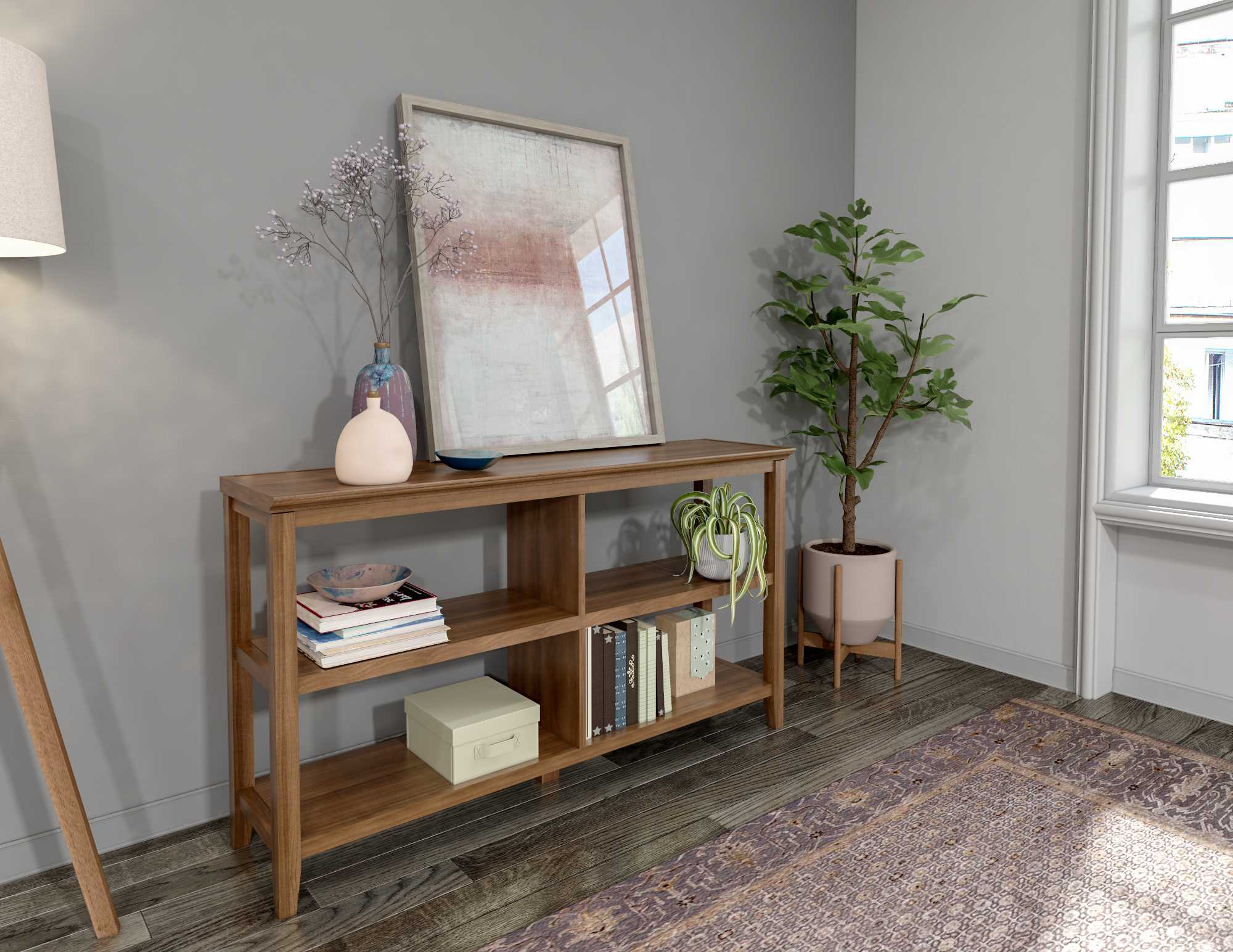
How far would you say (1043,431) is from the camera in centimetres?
289

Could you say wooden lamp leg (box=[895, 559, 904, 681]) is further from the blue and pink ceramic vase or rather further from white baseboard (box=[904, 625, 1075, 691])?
the blue and pink ceramic vase

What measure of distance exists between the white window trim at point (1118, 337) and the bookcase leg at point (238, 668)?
2.43 m

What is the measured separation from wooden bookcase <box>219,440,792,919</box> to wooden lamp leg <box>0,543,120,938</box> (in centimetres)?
31

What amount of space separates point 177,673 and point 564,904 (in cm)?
102

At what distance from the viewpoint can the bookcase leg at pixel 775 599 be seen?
99.9 inches

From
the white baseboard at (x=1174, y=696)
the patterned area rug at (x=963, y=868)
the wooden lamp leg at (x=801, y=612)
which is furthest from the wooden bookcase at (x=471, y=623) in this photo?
the white baseboard at (x=1174, y=696)

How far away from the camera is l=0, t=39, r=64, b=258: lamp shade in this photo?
142 centimetres

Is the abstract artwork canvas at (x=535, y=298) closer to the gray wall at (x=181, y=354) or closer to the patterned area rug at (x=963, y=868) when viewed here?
the gray wall at (x=181, y=354)

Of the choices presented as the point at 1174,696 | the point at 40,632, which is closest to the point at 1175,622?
the point at 1174,696

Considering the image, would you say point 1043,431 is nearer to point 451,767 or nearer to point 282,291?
point 451,767

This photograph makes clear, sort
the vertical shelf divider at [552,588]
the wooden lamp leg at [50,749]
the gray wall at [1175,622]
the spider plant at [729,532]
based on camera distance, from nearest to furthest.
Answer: the wooden lamp leg at [50,749]
the vertical shelf divider at [552,588]
the spider plant at [729,532]
the gray wall at [1175,622]

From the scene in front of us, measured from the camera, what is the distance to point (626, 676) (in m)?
2.30

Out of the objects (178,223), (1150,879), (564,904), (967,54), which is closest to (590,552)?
(564,904)

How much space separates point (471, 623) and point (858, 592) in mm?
1443
